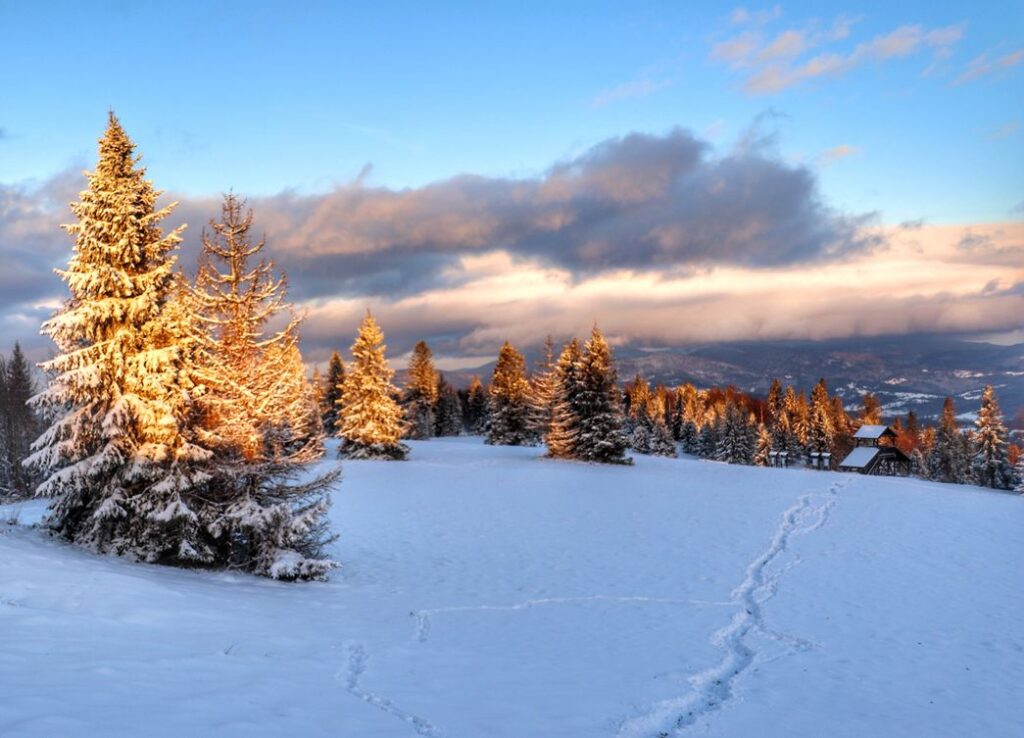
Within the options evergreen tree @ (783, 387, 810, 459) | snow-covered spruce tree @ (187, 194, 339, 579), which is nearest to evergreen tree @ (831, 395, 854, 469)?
evergreen tree @ (783, 387, 810, 459)

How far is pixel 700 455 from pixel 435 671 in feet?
306

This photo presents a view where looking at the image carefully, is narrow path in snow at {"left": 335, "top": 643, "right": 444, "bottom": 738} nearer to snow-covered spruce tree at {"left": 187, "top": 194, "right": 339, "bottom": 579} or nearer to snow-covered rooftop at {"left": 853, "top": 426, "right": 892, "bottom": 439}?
snow-covered spruce tree at {"left": 187, "top": 194, "right": 339, "bottom": 579}

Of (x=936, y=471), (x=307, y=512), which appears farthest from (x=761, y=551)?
(x=936, y=471)

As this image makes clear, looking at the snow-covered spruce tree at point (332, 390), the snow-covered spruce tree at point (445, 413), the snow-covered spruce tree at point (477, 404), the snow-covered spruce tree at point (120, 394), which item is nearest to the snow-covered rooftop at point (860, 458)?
the snow-covered spruce tree at point (477, 404)

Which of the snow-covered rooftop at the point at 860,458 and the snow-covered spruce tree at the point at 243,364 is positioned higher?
the snow-covered spruce tree at the point at 243,364

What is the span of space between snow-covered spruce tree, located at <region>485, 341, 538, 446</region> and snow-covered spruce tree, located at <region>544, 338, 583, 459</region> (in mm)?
12511

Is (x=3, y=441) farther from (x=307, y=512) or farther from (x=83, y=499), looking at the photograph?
(x=307, y=512)

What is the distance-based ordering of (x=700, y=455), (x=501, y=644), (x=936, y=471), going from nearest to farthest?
(x=501, y=644)
(x=936, y=471)
(x=700, y=455)

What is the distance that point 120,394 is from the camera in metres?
14.1

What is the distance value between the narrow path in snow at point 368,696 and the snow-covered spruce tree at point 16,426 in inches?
1459

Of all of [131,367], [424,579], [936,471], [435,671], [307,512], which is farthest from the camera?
→ [936,471]

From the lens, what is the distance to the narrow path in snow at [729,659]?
27.7 ft

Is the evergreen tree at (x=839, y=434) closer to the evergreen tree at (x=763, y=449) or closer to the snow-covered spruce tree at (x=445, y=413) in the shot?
the evergreen tree at (x=763, y=449)

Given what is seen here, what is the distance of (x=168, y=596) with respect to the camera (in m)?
11.2
